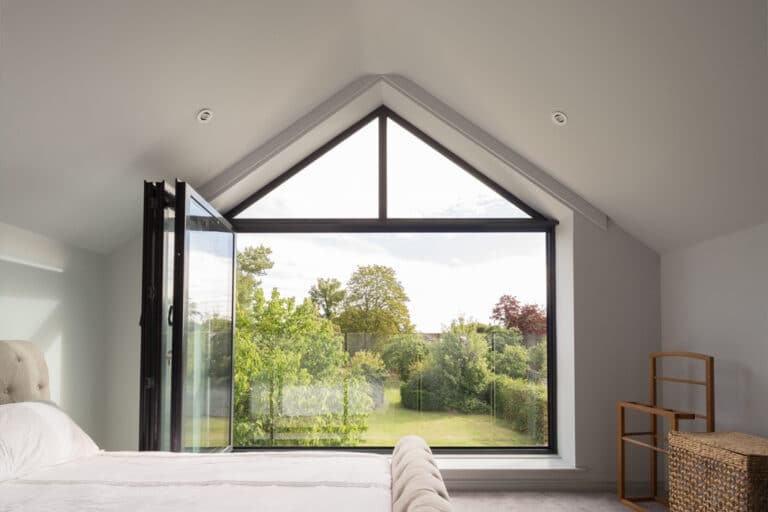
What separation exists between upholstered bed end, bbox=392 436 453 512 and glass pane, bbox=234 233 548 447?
246 cm

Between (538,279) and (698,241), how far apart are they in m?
1.31

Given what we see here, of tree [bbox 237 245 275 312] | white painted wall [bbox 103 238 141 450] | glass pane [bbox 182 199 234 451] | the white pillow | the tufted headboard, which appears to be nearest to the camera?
the white pillow

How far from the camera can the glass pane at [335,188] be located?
214 inches

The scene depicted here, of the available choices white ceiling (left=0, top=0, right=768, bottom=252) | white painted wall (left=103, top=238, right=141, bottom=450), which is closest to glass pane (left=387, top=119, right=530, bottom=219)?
white ceiling (left=0, top=0, right=768, bottom=252)

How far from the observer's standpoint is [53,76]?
2.90m

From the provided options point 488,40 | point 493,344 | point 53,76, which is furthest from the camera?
point 493,344

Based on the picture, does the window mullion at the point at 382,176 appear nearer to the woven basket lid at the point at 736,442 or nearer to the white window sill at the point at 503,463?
the white window sill at the point at 503,463

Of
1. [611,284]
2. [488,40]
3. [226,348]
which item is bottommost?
[226,348]

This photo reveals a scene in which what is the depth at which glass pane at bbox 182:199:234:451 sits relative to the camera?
4.05 meters

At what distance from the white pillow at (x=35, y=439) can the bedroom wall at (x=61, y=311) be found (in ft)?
2.85

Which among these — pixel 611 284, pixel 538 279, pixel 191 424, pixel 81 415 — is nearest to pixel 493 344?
pixel 538 279

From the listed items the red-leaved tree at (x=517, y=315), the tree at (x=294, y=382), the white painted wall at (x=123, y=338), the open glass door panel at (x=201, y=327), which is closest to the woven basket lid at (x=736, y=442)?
the red-leaved tree at (x=517, y=315)

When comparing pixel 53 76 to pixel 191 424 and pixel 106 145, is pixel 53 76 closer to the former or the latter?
pixel 106 145

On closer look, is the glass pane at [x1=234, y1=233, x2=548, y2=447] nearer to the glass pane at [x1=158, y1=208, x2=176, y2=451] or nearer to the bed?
the glass pane at [x1=158, y1=208, x2=176, y2=451]
